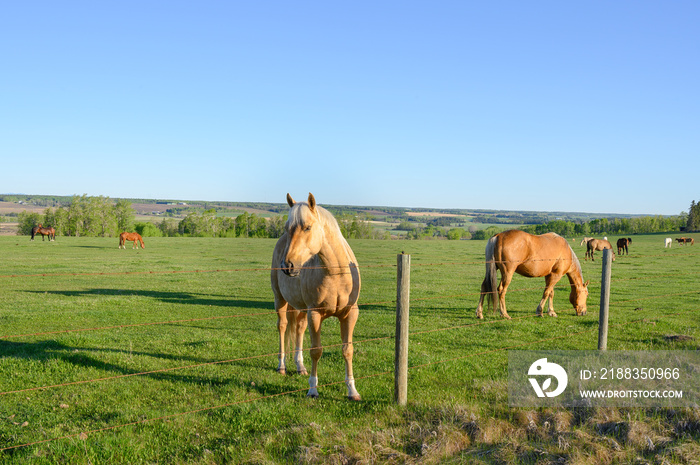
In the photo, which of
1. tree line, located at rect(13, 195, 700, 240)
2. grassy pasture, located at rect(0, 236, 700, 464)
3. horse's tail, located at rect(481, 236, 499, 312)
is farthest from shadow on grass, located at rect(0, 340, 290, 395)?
tree line, located at rect(13, 195, 700, 240)

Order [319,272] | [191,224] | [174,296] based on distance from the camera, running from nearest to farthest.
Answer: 1. [319,272]
2. [174,296]
3. [191,224]

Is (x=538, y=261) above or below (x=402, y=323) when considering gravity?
above

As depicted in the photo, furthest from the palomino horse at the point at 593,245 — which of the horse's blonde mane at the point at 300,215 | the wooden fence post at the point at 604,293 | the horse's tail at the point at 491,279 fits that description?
the horse's blonde mane at the point at 300,215

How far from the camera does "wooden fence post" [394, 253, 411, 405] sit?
16.6 feet

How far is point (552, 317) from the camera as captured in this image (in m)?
11.8

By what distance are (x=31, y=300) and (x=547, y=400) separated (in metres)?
14.9

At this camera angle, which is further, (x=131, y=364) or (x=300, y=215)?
(x=131, y=364)

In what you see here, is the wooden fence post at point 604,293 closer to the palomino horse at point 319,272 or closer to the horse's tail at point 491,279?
the horse's tail at point 491,279

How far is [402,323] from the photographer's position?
516 cm

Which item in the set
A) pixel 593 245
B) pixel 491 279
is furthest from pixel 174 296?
pixel 593 245

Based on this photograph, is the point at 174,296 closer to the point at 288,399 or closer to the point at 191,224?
the point at 288,399

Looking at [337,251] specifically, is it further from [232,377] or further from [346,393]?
[232,377]

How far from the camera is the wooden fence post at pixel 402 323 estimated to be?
507cm

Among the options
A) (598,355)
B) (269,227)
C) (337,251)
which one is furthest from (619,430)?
(269,227)
